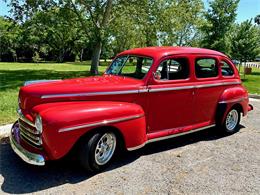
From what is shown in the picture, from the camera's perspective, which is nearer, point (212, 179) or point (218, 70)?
point (212, 179)

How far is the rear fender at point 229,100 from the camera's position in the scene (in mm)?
6234

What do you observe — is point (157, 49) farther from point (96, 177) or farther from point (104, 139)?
point (96, 177)

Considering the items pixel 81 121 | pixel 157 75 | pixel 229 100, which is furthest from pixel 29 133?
pixel 229 100

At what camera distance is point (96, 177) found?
14.0 feet

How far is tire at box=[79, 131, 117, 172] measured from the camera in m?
4.23

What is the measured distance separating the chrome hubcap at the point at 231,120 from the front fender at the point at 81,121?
2530 mm

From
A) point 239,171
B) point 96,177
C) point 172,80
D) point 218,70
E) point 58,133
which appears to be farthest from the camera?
point 218,70

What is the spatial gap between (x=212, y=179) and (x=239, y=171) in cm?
57

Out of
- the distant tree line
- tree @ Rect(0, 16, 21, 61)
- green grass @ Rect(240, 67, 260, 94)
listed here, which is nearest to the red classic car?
green grass @ Rect(240, 67, 260, 94)

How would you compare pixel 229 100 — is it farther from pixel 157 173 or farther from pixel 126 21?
pixel 126 21

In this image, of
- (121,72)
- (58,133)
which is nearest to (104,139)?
(58,133)

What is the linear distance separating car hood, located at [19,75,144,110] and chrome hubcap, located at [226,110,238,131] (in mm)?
2500

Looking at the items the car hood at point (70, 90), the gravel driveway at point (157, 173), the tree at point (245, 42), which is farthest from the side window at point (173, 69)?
the tree at point (245, 42)

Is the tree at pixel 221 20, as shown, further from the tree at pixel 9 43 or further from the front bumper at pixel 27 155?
the tree at pixel 9 43
